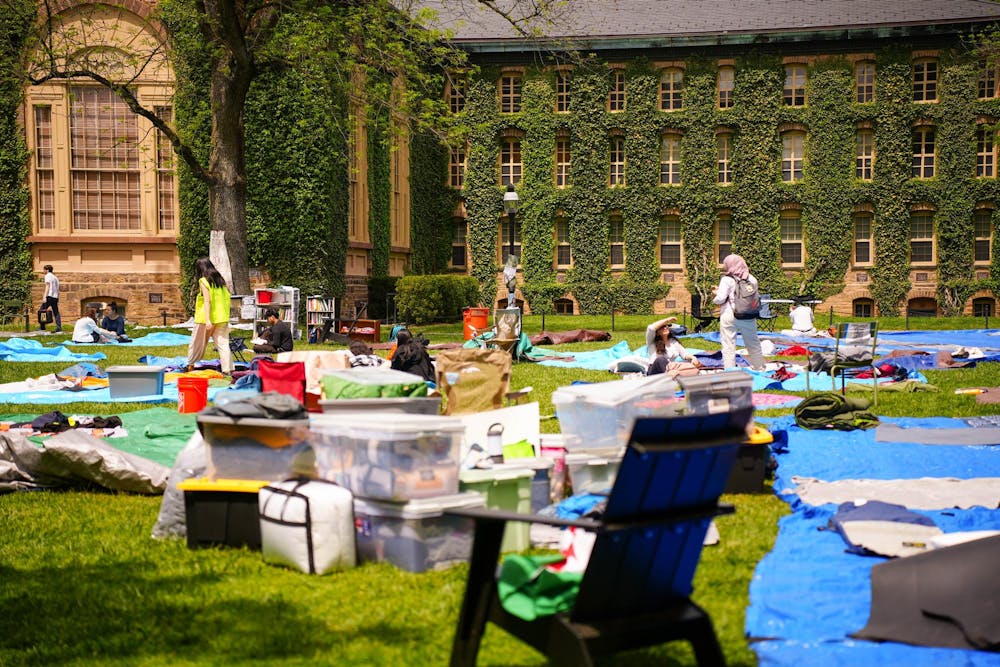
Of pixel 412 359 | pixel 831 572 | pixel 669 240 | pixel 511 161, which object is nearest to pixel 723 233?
pixel 669 240

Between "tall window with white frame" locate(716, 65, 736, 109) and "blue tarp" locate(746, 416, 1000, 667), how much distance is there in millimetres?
32824

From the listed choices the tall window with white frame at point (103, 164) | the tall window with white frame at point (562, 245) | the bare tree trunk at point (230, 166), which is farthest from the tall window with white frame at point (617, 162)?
the bare tree trunk at point (230, 166)

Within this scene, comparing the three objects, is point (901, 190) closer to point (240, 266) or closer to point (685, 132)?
point (685, 132)

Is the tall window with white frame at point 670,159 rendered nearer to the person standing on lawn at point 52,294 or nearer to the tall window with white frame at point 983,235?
the tall window with white frame at point 983,235

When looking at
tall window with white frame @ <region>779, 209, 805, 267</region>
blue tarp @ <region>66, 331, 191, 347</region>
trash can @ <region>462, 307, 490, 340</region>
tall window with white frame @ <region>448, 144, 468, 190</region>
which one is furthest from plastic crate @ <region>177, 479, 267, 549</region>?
tall window with white frame @ <region>448, 144, 468, 190</region>

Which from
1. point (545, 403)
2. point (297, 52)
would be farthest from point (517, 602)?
point (297, 52)

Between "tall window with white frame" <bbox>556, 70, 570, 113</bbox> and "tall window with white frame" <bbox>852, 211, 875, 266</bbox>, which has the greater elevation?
"tall window with white frame" <bbox>556, 70, 570, 113</bbox>

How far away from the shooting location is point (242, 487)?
620cm

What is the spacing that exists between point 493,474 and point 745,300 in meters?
10.4

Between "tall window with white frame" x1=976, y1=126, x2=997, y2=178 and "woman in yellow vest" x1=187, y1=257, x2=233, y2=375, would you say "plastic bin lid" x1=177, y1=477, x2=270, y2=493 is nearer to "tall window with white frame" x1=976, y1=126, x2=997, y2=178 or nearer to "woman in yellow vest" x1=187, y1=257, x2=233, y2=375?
"woman in yellow vest" x1=187, y1=257, x2=233, y2=375

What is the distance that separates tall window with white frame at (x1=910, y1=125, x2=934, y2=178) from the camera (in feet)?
130

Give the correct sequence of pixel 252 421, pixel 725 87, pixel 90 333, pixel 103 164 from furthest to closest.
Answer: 1. pixel 725 87
2. pixel 103 164
3. pixel 90 333
4. pixel 252 421

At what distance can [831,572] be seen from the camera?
219 inches

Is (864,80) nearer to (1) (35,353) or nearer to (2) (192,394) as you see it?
(1) (35,353)
